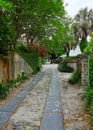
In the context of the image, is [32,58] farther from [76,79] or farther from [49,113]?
[49,113]

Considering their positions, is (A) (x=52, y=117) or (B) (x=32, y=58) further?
(B) (x=32, y=58)

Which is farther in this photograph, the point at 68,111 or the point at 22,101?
the point at 22,101

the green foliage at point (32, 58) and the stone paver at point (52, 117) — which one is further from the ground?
the green foliage at point (32, 58)

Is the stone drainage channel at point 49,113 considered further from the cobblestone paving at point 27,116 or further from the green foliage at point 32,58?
the green foliage at point 32,58

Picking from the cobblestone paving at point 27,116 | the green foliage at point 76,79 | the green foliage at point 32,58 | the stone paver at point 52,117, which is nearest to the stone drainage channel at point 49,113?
the stone paver at point 52,117

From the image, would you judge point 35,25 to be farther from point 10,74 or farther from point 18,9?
point 10,74

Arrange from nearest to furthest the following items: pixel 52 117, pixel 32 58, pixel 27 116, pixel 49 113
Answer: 1. pixel 52 117
2. pixel 27 116
3. pixel 49 113
4. pixel 32 58

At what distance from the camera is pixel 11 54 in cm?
1267

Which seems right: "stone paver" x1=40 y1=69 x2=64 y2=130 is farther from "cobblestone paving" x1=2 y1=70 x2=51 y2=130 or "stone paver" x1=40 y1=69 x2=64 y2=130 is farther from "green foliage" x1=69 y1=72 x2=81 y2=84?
"green foliage" x1=69 y1=72 x2=81 y2=84

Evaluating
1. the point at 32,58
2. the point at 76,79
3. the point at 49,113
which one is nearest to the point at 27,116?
the point at 49,113

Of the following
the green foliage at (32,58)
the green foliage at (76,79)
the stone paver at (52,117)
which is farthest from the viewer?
the green foliage at (32,58)

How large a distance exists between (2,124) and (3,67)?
593 centimetres

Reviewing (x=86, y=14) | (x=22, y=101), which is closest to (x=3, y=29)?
(x=22, y=101)

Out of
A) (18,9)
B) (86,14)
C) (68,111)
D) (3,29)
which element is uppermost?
(86,14)
